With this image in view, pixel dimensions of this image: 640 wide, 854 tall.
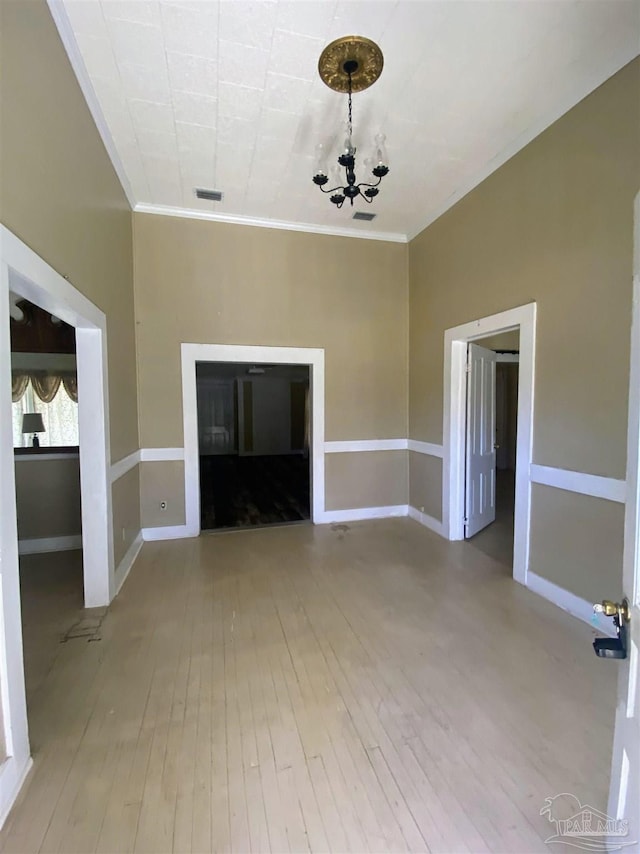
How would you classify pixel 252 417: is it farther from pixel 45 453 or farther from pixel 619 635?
pixel 619 635

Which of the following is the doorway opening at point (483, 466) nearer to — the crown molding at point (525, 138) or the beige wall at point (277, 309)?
the beige wall at point (277, 309)

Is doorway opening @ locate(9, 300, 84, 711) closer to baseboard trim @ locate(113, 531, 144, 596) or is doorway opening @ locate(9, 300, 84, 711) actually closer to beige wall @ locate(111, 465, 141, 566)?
baseboard trim @ locate(113, 531, 144, 596)

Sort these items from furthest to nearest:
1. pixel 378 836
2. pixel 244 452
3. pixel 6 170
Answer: pixel 244 452 < pixel 6 170 < pixel 378 836

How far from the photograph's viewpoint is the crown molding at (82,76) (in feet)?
6.35

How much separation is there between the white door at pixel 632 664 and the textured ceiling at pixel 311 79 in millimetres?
1880

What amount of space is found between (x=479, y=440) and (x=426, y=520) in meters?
1.11

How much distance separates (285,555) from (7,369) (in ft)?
9.27

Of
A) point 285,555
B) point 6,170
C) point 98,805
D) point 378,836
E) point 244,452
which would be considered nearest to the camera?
point 378,836

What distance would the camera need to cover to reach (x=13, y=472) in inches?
56.8

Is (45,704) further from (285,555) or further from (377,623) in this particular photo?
(285,555)

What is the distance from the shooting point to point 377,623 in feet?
8.41

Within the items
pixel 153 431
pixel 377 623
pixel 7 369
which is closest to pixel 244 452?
pixel 153 431

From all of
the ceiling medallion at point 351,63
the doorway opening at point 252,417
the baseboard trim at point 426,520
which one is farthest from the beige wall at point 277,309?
the doorway opening at point 252,417

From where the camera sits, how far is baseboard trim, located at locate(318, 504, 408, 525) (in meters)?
4.65
